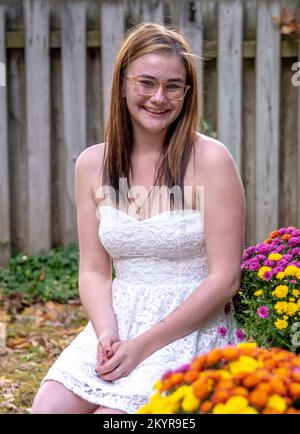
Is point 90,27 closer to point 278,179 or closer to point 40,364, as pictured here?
point 278,179

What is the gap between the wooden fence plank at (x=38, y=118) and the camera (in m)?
5.77

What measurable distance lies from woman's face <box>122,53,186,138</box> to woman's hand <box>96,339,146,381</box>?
0.74m

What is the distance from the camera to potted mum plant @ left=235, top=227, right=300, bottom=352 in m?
2.66

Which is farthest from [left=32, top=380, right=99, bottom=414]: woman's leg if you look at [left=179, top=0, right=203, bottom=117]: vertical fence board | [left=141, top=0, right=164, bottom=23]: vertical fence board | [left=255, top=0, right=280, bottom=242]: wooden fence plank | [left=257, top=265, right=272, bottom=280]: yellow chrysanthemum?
[left=141, top=0, right=164, bottom=23]: vertical fence board

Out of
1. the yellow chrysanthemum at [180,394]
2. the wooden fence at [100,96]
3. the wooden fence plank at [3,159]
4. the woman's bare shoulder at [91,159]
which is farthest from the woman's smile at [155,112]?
the wooden fence plank at [3,159]

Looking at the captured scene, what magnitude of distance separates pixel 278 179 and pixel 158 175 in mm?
3002

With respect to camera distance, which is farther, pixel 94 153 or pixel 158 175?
pixel 94 153

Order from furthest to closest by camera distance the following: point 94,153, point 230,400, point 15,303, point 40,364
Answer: point 15,303, point 40,364, point 94,153, point 230,400

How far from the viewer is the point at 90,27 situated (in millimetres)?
5867

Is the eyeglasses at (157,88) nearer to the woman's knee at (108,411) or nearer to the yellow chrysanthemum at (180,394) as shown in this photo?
the woman's knee at (108,411)

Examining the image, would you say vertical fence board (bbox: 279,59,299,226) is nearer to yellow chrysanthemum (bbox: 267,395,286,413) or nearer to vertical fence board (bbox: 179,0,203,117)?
vertical fence board (bbox: 179,0,203,117)

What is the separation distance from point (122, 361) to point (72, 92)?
356cm

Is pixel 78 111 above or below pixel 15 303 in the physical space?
→ above
